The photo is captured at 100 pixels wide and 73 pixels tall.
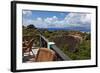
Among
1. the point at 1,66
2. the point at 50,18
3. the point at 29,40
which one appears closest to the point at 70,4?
the point at 50,18

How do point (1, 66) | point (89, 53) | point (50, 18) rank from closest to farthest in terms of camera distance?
point (1, 66) → point (50, 18) → point (89, 53)

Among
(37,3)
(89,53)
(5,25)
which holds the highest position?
(37,3)

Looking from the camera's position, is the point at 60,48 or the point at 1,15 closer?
the point at 1,15

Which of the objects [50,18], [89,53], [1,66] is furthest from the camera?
[89,53]

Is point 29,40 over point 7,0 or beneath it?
beneath

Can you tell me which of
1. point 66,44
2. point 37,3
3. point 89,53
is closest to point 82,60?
point 89,53

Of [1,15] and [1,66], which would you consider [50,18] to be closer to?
[1,15]
